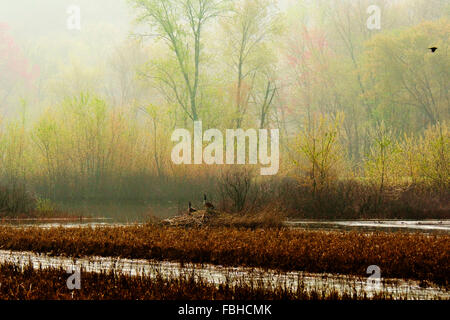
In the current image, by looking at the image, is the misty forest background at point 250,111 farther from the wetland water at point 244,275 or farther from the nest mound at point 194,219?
the wetland water at point 244,275

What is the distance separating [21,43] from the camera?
209ft

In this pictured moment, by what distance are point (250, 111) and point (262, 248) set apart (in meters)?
32.9

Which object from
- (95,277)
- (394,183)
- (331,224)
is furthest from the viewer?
(394,183)

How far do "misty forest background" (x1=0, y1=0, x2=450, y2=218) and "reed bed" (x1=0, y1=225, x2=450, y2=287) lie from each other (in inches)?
198

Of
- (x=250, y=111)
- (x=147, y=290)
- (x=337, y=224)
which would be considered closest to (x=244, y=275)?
(x=147, y=290)

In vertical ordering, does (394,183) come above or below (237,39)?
below

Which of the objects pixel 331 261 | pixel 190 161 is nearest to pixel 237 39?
pixel 190 161

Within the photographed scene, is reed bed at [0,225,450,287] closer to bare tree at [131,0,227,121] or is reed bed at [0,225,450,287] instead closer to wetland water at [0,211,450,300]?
wetland water at [0,211,450,300]

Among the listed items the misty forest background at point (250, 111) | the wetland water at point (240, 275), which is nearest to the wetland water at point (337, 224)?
the misty forest background at point (250, 111)

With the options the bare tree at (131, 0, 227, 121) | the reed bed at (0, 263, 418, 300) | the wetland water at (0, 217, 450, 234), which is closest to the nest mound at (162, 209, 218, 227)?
the wetland water at (0, 217, 450, 234)

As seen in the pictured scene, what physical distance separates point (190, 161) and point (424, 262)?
17.8m

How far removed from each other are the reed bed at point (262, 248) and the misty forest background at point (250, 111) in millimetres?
5022

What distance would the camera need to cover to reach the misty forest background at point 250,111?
22.1 meters
